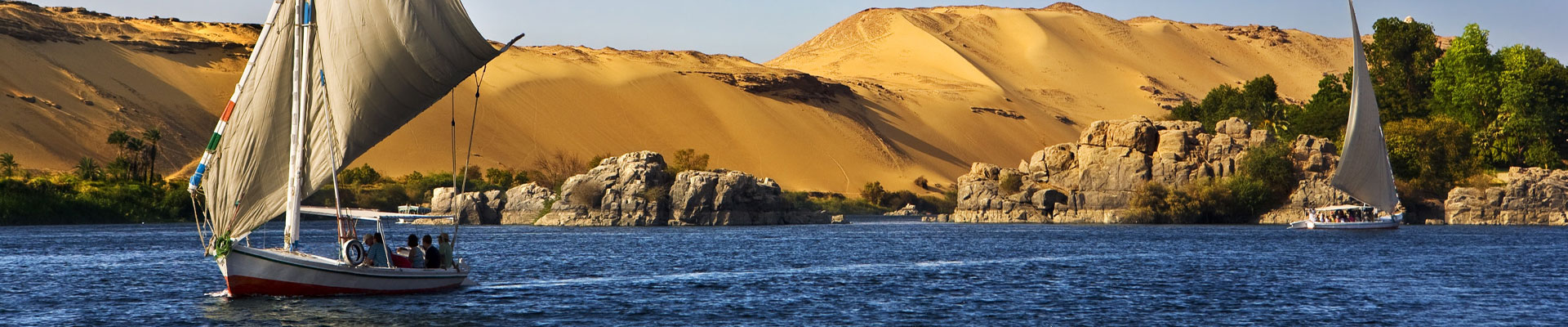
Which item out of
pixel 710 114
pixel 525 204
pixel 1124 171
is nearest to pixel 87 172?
pixel 525 204

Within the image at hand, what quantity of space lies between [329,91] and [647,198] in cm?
5530

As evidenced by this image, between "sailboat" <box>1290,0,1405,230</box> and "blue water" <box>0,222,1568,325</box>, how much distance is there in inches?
371

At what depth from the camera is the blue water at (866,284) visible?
2484 cm

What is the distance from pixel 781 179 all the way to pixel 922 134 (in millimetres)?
34269

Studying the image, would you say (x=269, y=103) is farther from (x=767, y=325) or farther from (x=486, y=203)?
(x=486, y=203)

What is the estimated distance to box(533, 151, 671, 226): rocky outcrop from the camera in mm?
77625

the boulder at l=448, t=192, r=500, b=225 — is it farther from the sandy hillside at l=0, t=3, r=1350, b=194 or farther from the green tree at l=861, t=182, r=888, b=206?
the green tree at l=861, t=182, r=888, b=206

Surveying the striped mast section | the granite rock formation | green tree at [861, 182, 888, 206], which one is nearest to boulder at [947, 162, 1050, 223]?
the granite rock formation

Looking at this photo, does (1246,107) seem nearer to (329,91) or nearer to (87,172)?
(87,172)

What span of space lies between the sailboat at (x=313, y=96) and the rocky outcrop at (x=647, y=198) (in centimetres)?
5336

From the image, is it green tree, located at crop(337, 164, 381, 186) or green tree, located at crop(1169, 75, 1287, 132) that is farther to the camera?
green tree, located at crop(1169, 75, 1287, 132)

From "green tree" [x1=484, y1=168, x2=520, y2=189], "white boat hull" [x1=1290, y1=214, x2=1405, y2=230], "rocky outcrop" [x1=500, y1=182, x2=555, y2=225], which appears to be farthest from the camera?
"green tree" [x1=484, y1=168, x2=520, y2=189]

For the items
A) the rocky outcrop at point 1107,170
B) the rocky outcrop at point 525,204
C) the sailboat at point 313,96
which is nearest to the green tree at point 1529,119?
the rocky outcrop at point 1107,170

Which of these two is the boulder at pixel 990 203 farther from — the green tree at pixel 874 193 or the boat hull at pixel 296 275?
the boat hull at pixel 296 275
